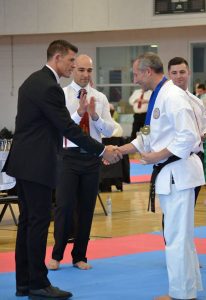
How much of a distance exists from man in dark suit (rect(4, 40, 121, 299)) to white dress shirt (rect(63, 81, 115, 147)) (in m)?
1.08

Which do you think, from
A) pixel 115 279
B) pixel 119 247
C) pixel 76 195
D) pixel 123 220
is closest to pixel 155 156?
pixel 115 279

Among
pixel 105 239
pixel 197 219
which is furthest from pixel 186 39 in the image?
pixel 105 239

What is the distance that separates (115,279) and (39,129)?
5.29 ft

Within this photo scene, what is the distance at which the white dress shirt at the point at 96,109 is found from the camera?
→ 640 centimetres

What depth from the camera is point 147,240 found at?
309 inches

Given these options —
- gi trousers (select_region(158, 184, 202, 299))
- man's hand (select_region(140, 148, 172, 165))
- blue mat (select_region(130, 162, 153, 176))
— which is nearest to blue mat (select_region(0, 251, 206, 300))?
gi trousers (select_region(158, 184, 202, 299))

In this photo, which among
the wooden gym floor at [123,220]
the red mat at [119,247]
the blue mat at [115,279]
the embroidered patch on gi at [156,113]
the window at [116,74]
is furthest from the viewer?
the window at [116,74]

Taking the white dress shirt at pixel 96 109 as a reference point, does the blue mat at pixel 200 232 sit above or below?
below

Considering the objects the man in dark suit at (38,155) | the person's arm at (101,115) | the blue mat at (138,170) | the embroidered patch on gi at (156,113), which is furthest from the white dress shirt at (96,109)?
the blue mat at (138,170)

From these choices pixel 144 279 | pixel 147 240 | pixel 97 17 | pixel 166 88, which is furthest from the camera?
pixel 97 17

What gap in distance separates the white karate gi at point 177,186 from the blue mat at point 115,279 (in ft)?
1.35

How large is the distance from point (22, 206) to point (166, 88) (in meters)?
1.40

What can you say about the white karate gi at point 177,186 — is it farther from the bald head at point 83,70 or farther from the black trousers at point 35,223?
the bald head at point 83,70

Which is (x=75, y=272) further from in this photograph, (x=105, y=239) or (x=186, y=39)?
(x=186, y=39)
